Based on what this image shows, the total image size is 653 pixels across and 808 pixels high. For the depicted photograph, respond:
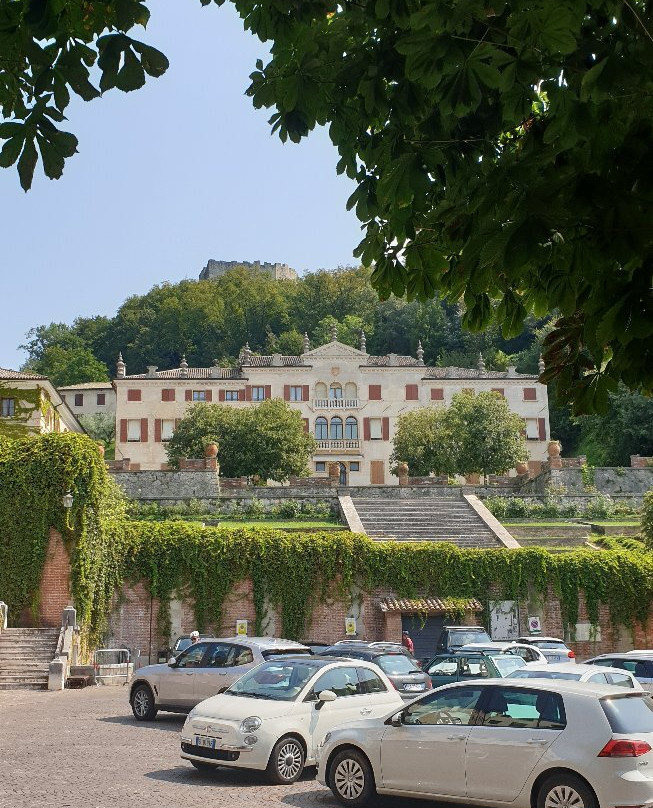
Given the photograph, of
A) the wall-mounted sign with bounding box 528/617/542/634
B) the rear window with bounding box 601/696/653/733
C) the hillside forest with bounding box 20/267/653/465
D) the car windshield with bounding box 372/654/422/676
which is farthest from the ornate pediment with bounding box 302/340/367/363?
the rear window with bounding box 601/696/653/733

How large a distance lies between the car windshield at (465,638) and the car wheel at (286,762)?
13.3 m

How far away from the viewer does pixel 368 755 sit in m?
11.0

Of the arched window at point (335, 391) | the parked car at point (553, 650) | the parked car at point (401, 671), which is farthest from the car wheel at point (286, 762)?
the arched window at point (335, 391)

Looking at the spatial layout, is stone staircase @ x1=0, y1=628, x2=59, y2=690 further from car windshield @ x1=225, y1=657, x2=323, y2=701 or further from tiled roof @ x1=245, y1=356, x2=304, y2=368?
tiled roof @ x1=245, y1=356, x2=304, y2=368

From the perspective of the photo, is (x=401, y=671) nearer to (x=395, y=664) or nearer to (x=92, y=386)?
(x=395, y=664)

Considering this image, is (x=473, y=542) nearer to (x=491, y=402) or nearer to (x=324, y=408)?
(x=491, y=402)

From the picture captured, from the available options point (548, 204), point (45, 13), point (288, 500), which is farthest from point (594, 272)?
point (288, 500)

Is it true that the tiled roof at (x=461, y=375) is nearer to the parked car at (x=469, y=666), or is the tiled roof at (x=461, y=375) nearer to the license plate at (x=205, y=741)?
the parked car at (x=469, y=666)

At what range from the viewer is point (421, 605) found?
105 ft

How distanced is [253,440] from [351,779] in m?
51.1

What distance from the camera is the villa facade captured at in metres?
79.5

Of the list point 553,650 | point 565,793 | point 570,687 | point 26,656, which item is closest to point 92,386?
point 26,656

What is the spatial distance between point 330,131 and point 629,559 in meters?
29.8

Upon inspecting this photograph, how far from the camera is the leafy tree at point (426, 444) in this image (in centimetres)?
6134
